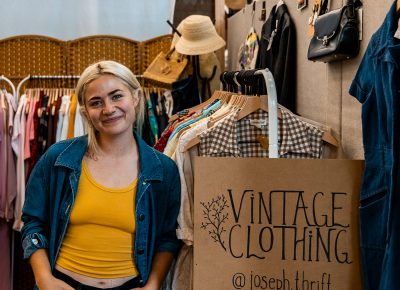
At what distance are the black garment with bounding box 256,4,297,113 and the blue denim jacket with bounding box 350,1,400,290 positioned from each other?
893mm

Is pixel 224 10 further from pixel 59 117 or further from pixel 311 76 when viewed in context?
pixel 311 76

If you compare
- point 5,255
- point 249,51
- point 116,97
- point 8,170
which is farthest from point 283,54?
point 5,255

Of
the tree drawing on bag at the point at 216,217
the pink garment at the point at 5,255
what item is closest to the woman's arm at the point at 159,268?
the tree drawing on bag at the point at 216,217

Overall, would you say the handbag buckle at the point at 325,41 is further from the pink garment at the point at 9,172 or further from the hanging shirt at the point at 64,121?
the pink garment at the point at 9,172

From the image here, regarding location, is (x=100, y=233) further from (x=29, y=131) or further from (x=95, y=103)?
(x=29, y=131)

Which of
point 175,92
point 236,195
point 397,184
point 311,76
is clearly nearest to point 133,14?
point 175,92

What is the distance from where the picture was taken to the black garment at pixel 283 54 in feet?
7.77

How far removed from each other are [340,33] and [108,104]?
73 centimetres

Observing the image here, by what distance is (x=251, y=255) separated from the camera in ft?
4.98

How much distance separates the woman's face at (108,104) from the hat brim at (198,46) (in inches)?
65.3

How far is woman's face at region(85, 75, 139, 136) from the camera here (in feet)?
5.76

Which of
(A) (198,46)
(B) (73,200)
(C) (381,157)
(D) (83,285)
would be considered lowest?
(D) (83,285)

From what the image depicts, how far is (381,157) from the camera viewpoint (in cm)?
137

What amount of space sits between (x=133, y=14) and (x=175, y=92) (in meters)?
1.21
